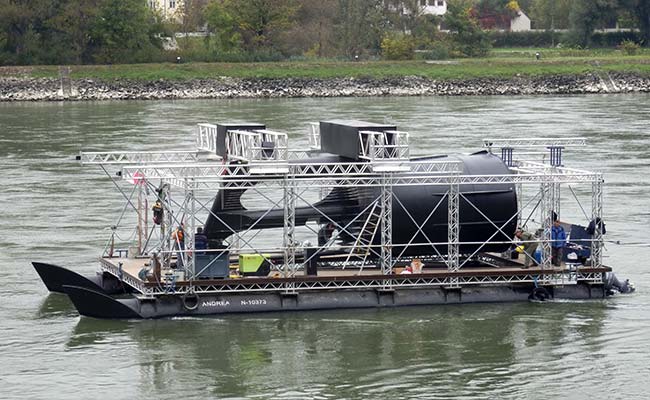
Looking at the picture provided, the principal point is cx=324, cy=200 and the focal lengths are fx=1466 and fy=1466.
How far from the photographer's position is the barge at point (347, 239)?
31484 millimetres

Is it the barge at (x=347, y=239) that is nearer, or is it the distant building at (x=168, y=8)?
the barge at (x=347, y=239)

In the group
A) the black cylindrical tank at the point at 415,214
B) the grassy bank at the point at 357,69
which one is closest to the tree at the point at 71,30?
the grassy bank at the point at 357,69

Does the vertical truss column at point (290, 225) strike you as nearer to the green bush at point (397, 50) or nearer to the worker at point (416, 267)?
the worker at point (416, 267)

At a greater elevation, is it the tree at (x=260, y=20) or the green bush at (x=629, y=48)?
the tree at (x=260, y=20)

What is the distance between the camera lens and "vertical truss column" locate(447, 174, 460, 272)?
107 ft

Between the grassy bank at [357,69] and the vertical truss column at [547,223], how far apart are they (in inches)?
3226

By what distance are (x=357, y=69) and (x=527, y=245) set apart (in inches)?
3363

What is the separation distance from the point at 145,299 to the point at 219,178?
9.99 ft

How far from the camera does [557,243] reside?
33562 mm

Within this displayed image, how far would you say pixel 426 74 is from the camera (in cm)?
Answer: 11769

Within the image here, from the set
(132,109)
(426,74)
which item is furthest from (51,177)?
(426,74)

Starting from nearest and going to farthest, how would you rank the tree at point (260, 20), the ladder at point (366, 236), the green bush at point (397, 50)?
the ladder at point (366, 236) < the green bush at point (397, 50) < the tree at point (260, 20)

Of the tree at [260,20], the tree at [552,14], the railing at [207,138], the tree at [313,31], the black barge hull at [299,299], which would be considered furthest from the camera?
the tree at [552,14]

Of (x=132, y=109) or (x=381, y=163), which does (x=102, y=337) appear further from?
(x=132, y=109)
